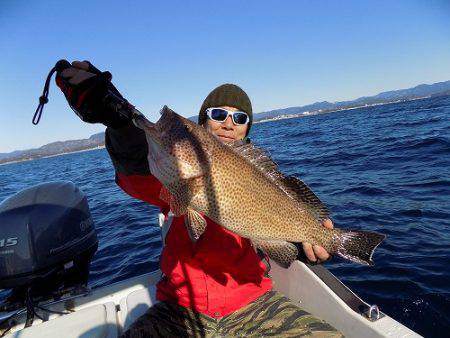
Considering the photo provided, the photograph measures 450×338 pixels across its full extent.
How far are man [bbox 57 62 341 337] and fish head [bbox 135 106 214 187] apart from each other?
0.40 m

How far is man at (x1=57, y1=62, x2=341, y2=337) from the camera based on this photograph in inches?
139

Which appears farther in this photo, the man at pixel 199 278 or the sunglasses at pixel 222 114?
the sunglasses at pixel 222 114

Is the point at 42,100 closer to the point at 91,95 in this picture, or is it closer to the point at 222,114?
the point at 91,95

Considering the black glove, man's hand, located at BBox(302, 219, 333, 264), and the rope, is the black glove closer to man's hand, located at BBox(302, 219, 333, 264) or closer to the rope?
the rope

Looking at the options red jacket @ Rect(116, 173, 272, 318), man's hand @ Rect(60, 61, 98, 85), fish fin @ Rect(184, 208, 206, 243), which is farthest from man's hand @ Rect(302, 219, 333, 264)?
man's hand @ Rect(60, 61, 98, 85)

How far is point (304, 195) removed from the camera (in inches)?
137

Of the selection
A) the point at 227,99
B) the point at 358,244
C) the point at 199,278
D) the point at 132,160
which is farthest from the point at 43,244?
the point at 358,244

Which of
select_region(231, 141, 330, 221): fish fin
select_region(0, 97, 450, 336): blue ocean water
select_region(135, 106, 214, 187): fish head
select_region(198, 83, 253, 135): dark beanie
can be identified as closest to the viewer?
select_region(135, 106, 214, 187): fish head

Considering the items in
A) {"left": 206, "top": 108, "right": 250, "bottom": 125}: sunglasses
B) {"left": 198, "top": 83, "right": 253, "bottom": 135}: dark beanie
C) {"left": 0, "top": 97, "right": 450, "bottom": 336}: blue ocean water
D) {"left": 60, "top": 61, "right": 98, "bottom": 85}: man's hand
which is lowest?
{"left": 0, "top": 97, "right": 450, "bottom": 336}: blue ocean water

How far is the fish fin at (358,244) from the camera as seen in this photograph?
3303 millimetres

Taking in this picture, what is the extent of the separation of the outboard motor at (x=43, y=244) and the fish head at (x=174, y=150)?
3.23 metres

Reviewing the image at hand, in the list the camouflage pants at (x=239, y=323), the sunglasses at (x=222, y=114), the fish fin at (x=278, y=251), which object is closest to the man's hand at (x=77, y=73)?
the sunglasses at (x=222, y=114)

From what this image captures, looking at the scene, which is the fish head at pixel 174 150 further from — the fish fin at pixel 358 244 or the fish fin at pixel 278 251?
the fish fin at pixel 358 244

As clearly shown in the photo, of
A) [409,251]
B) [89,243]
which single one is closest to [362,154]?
[409,251]
